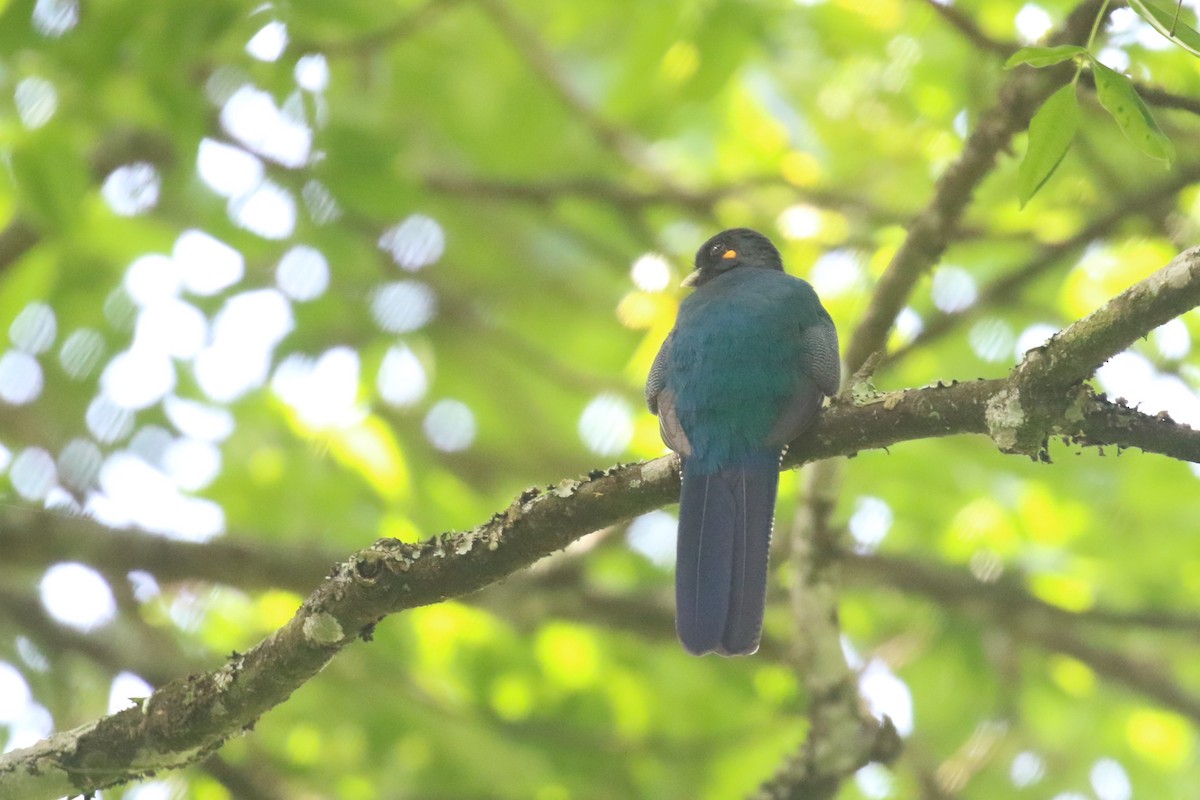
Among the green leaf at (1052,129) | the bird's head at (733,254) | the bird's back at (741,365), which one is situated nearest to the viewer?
the green leaf at (1052,129)

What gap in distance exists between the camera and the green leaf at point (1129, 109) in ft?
8.11

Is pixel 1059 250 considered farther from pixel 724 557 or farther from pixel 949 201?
pixel 724 557

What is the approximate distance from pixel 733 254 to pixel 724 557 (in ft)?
6.25

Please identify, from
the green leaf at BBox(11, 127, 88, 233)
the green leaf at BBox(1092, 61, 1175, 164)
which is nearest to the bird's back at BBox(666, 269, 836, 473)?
the green leaf at BBox(1092, 61, 1175, 164)

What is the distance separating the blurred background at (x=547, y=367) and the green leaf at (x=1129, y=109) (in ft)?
7.26

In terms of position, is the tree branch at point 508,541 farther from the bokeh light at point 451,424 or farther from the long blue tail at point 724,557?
the bokeh light at point 451,424

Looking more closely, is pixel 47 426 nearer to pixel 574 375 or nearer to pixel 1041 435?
pixel 574 375

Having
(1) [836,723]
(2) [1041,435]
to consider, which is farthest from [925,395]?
(1) [836,723]

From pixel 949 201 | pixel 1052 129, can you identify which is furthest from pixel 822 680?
pixel 1052 129

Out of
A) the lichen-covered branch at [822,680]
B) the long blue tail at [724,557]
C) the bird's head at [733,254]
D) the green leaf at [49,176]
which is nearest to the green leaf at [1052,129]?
the long blue tail at [724,557]

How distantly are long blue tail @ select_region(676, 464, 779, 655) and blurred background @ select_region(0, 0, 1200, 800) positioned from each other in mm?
1200

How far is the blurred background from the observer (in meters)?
5.20

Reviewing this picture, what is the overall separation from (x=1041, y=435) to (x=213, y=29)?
3.33m

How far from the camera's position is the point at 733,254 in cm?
537
